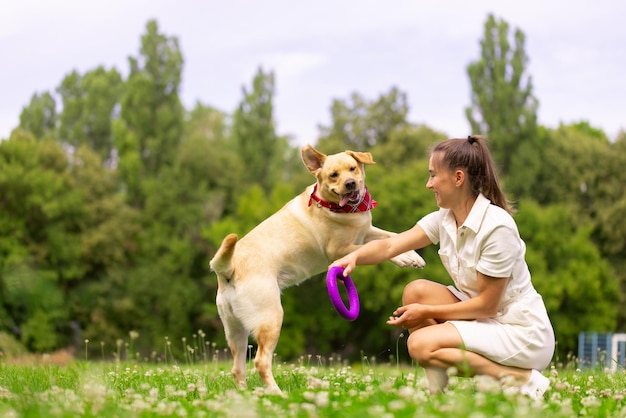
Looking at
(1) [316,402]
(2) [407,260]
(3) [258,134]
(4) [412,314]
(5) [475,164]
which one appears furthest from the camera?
(3) [258,134]

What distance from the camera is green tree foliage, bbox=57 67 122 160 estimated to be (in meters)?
44.5

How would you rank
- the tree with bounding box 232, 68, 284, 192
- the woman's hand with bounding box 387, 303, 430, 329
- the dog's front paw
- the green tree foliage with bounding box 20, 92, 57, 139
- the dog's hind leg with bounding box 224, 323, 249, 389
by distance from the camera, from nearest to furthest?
the woman's hand with bounding box 387, 303, 430, 329
the dog's hind leg with bounding box 224, 323, 249, 389
the dog's front paw
the tree with bounding box 232, 68, 284, 192
the green tree foliage with bounding box 20, 92, 57, 139

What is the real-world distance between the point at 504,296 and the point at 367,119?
1386 inches

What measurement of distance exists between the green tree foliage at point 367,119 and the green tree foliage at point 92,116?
13.6 metres

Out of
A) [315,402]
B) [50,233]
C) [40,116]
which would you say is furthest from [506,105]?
[315,402]

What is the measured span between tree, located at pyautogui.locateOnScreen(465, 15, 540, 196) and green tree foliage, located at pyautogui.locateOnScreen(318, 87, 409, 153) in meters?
3.92

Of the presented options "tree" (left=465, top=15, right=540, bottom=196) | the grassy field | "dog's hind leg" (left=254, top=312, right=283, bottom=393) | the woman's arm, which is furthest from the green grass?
"tree" (left=465, top=15, right=540, bottom=196)

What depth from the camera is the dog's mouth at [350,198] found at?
645 centimetres

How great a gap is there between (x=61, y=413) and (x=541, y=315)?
303 cm

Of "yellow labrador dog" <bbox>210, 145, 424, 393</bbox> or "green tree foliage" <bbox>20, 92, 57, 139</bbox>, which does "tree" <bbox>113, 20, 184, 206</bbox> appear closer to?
"green tree foliage" <bbox>20, 92, 57, 139</bbox>

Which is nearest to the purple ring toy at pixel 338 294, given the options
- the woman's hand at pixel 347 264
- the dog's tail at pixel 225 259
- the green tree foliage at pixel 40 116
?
the woman's hand at pixel 347 264

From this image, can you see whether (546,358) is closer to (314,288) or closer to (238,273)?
(238,273)

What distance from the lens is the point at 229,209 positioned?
40.7 metres

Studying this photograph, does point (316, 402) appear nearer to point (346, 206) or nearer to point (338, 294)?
point (338, 294)
